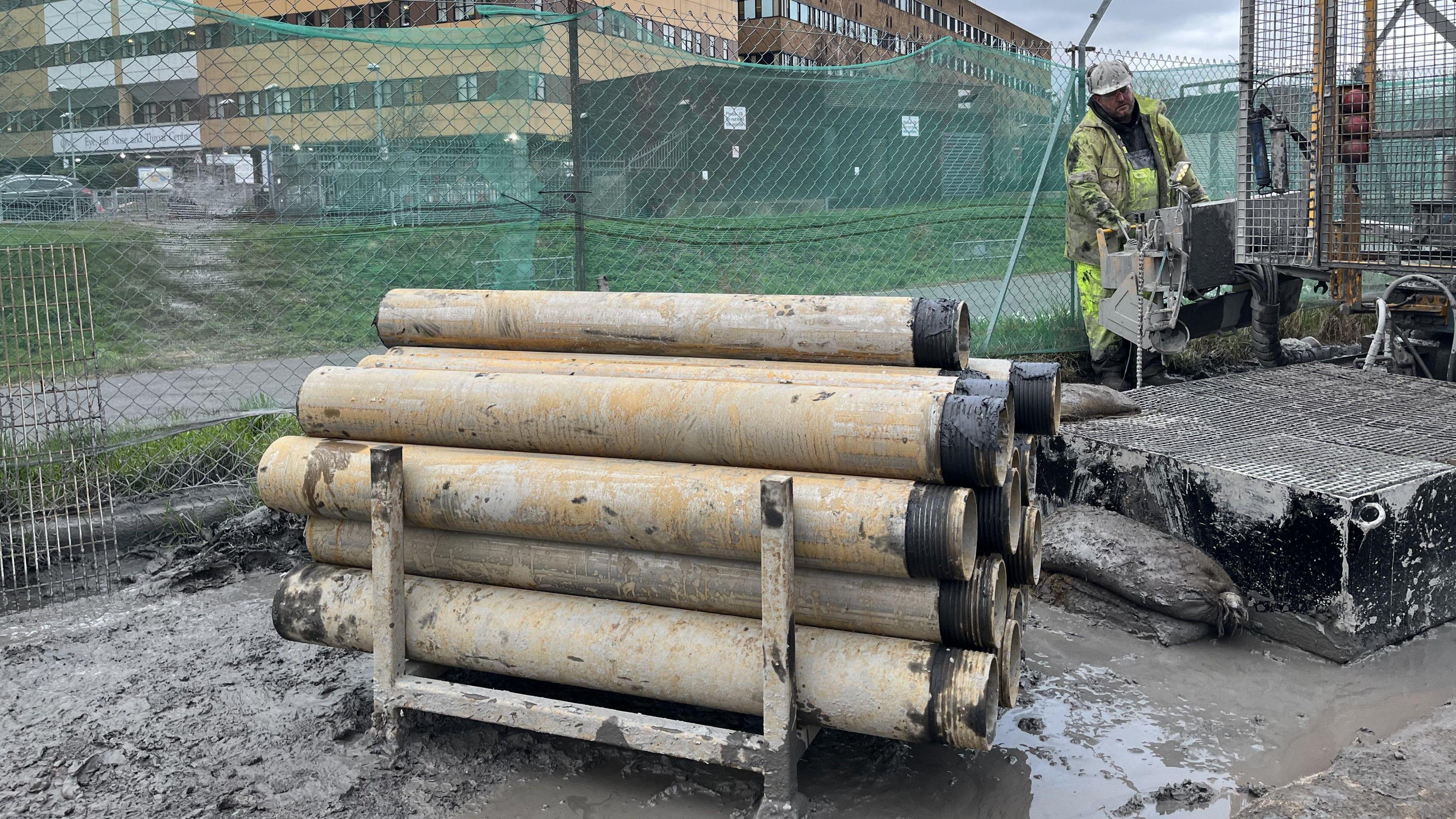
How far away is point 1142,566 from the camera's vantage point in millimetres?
4449

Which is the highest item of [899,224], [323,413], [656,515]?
[899,224]

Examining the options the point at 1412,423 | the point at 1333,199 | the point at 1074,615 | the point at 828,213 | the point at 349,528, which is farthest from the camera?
the point at 828,213

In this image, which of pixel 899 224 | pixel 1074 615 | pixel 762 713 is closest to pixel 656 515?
pixel 762 713

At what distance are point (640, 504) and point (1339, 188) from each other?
5429 mm

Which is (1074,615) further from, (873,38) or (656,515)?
(873,38)

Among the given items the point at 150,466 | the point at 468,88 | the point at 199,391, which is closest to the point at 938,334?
the point at 468,88

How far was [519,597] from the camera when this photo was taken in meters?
3.47

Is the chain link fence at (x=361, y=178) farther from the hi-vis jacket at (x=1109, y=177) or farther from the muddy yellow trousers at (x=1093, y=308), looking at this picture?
the muddy yellow trousers at (x=1093, y=308)

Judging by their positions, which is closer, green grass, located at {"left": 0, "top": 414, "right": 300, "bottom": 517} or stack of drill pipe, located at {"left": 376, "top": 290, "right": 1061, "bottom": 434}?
stack of drill pipe, located at {"left": 376, "top": 290, "right": 1061, "bottom": 434}

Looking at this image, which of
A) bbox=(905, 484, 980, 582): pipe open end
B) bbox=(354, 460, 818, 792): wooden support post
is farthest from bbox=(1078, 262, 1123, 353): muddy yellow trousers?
bbox=(354, 460, 818, 792): wooden support post

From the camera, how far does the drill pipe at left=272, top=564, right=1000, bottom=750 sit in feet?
9.62

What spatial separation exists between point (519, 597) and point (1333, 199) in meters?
5.54

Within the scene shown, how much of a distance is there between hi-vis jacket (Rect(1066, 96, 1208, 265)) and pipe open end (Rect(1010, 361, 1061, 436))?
14.6 ft

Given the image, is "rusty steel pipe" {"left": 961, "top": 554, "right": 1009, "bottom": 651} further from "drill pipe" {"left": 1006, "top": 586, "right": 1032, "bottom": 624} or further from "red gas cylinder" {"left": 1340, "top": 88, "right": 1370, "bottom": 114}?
"red gas cylinder" {"left": 1340, "top": 88, "right": 1370, "bottom": 114}
